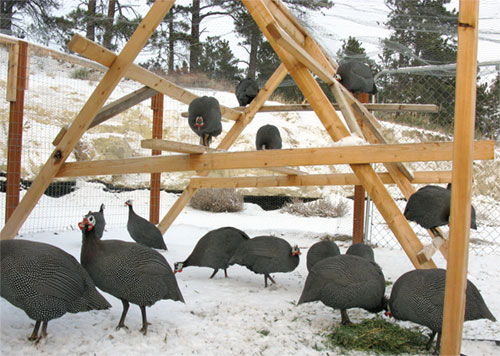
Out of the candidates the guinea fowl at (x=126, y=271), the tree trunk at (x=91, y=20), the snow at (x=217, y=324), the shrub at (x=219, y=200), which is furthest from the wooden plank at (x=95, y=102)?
the tree trunk at (x=91, y=20)

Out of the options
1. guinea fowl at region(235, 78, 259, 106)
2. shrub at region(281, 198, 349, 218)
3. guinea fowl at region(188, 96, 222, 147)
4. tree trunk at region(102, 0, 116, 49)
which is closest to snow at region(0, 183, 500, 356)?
guinea fowl at region(188, 96, 222, 147)

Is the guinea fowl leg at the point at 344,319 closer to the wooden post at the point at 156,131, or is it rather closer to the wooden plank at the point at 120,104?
the wooden plank at the point at 120,104

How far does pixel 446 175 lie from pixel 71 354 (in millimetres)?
3509

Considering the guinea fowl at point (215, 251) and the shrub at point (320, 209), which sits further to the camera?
the shrub at point (320, 209)

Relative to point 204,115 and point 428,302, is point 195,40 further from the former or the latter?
point 428,302

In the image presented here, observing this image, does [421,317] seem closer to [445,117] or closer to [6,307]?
[6,307]

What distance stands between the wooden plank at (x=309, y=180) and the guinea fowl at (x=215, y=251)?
1225mm

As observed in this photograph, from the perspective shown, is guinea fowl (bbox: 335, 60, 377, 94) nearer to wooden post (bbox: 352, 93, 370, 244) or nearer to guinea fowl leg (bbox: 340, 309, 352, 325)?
wooden post (bbox: 352, 93, 370, 244)

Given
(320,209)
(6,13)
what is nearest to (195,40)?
(6,13)

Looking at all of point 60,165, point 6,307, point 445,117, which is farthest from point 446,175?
point 445,117

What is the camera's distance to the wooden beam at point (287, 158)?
2309 millimetres

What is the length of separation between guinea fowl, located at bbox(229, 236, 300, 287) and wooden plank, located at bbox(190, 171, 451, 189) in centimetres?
119

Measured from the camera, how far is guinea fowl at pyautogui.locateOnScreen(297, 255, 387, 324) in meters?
2.34

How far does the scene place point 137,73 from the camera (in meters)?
3.56
